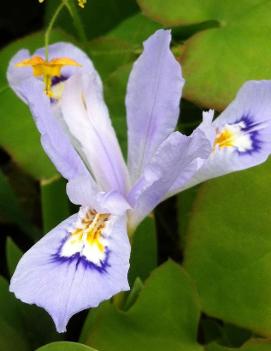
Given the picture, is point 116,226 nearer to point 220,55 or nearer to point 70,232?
point 70,232

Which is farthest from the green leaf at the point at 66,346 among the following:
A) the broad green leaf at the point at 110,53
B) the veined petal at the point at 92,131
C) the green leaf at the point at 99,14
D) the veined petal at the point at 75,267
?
the green leaf at the point at 99,14

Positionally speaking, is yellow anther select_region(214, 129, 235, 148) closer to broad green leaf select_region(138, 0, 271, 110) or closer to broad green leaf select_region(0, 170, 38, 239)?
broad green leaf select_region(138, 0, 271, 110)

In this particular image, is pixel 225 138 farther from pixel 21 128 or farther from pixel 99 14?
pixel 99 14

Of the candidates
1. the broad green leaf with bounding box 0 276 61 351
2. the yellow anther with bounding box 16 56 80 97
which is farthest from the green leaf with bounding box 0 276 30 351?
the yellow anther with bounding box 16 56 80 97

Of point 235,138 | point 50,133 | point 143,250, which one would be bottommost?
point 143,250

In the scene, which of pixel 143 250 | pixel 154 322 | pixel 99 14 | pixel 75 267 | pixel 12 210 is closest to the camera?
pixel 75 267

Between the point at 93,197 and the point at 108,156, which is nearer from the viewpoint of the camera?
the point at 93,197

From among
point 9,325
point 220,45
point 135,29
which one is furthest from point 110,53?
point 9,325
